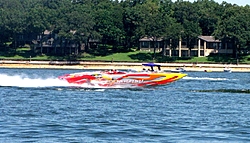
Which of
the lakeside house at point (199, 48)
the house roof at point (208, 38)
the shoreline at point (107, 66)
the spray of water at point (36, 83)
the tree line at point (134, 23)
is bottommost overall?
the shoreline at point (107, 66)

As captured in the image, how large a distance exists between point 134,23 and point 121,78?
83.2 m

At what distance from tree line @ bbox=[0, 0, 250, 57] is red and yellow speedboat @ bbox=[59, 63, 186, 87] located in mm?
67169

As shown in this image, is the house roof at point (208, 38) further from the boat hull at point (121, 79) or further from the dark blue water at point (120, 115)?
the dark blue water at point (120, 115)

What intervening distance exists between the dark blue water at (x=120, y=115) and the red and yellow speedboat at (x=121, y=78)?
3.18ft

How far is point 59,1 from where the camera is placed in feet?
540

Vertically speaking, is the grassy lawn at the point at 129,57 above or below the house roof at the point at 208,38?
below

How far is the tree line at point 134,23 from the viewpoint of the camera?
122 metres

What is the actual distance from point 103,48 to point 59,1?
1430 inches

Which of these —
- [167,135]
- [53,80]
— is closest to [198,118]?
[167,135]

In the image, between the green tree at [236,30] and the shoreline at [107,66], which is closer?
the shoreline at [107,66]

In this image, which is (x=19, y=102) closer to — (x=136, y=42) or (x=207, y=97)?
(x=207, y=97)

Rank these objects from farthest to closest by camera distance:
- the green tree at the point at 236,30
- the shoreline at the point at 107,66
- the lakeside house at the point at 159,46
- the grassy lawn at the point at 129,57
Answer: the lakeside house at the point at 159,46 → the grassy lawn at the point at 129,57 → the green tree at the point at 236,30 → the shoreline at the point at 107,66

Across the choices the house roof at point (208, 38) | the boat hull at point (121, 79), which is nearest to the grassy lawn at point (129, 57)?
the house roof at point (208, 38)

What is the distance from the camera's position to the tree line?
122m
